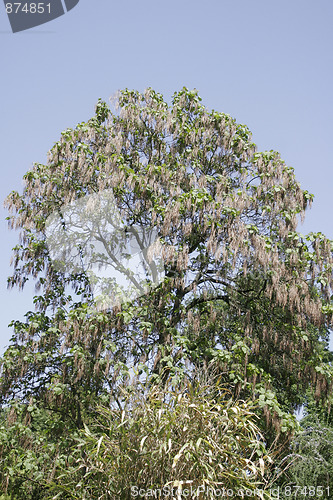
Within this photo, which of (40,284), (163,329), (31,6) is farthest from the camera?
(40,284)

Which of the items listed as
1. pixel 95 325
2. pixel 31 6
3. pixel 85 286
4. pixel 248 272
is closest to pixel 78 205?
pixel 85 286

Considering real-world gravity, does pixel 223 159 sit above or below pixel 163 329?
above

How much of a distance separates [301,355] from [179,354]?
8.62ft

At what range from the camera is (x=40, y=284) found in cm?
1044

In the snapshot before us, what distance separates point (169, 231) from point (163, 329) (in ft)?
6.29

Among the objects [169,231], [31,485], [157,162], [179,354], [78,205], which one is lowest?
[31,485]

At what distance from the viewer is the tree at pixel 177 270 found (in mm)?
8586

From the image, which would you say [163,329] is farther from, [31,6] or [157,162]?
[31,6]

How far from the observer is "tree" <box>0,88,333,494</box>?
28.2ft

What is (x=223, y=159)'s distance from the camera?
1137 cm

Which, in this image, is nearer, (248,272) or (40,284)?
(248,272)

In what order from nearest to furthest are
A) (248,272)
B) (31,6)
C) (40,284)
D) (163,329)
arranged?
1. (31,6)
2. (163,329)
3. (248,272)
4. (40,284)

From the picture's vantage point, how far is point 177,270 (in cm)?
925

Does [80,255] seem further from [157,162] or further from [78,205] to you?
[157,162]
